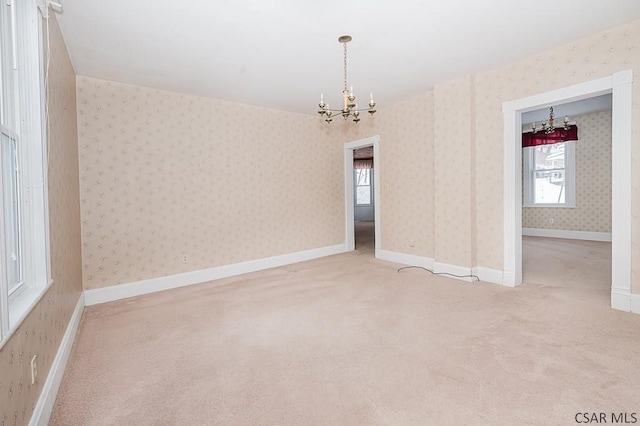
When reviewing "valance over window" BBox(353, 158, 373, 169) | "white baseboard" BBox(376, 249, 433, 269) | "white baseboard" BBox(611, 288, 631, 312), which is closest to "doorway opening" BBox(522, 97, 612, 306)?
"white baseboard" BBox(376, 249, 433, 269)

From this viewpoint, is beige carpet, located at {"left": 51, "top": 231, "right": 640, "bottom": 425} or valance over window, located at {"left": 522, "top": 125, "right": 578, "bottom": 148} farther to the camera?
valance over window, located at {"left": 522, "top": 125, "right": 578, "bottom": 148}

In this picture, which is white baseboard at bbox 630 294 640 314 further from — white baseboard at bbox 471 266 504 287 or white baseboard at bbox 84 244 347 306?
white baseboard at bbox 84 244 347 306

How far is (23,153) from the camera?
1.95 m

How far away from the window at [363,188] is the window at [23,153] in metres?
11.5

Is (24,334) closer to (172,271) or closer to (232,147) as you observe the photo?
(172,271)

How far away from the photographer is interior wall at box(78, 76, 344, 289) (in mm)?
3844

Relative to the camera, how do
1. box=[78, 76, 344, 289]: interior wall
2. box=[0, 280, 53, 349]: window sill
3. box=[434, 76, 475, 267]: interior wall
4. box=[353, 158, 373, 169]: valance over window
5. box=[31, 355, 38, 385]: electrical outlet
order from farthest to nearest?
box=[353, 158, 373, 169]: valance over window < box=[434, 76, 475, 267]: interior wall < box=[78, 76, 344, 289]: interior wall < box=[31, 355, 38, 385]: electrical outlet < box=[0, 280, 53, 349]: window sill

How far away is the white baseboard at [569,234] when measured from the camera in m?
7.03

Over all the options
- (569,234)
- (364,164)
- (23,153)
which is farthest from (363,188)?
(23,153)

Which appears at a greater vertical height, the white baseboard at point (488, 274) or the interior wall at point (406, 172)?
the interior wall at point (406, 172)

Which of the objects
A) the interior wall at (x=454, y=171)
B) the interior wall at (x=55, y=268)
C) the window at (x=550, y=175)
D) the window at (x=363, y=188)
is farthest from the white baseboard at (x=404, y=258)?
the window at (x=363, y=188)

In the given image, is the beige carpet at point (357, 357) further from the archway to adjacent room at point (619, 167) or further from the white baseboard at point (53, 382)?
the archway to adjacent room at point (619, 167)

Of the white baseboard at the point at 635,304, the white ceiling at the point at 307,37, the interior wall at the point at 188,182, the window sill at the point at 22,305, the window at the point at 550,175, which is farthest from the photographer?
the window at the point at 550,175

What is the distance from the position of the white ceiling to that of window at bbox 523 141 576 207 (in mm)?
5307
